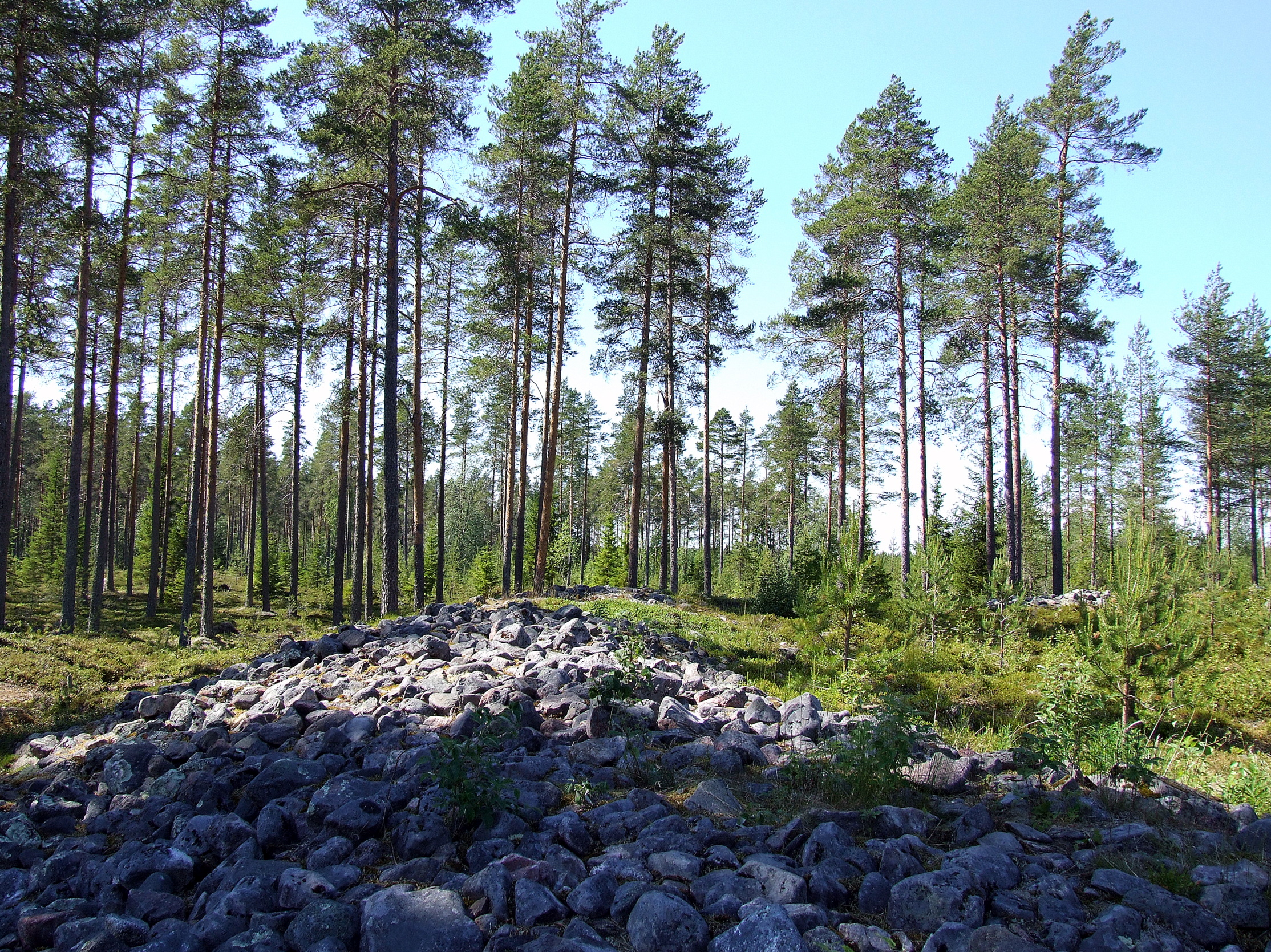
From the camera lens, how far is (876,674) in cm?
923

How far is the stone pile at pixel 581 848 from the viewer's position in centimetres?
308

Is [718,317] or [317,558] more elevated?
[718,317]

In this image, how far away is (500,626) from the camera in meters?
9.75

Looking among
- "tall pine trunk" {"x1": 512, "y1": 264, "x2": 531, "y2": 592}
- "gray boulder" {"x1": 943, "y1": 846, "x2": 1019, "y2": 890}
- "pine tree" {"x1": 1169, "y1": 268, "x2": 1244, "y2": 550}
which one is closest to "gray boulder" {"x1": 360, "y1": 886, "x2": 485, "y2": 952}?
"gray boulder" {"x1": 943, "y1": 846, "x2": 1019, "y2": 890}

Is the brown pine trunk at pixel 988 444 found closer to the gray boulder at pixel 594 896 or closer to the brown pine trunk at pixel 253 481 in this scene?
the gray boulder at pixel 594 896

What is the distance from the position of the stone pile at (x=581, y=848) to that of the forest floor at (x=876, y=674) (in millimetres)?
1062

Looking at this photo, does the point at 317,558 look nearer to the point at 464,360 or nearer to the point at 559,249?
the point at 464,360

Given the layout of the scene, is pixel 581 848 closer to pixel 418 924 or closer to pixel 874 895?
pixel 418 924

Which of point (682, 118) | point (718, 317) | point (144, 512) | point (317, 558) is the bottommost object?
point (317, 558)

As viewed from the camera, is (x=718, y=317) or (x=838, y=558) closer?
(x=838, y=558)

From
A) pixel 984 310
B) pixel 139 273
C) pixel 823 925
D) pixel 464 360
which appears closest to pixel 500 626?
pixel 823 925

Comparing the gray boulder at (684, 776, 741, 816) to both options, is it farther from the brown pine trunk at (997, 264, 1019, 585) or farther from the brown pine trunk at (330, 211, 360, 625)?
the brown pine trunk at (997, 264, 1019, 585)

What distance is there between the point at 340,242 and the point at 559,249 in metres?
5.25

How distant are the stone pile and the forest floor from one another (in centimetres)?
106
